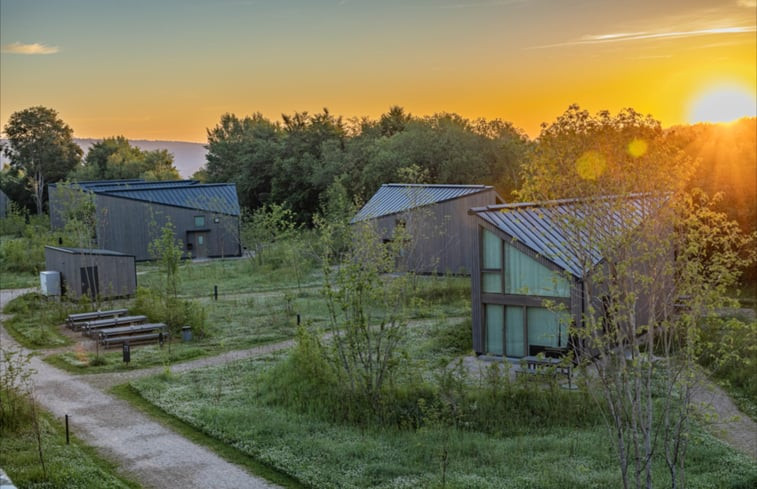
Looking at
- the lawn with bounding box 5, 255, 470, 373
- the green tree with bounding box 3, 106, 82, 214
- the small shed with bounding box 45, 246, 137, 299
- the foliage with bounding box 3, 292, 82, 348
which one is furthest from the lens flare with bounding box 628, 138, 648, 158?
the green tree with bounding box 3, 106, 82, 214

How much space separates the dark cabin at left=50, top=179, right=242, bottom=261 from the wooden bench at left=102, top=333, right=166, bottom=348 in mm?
20017

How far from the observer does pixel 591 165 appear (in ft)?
37.3

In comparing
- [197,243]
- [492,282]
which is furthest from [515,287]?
[197,243]

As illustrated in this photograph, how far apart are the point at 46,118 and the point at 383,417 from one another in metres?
76.0

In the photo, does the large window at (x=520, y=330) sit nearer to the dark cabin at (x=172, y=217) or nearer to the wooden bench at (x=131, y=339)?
the wooden bench at (x=131, y=339)

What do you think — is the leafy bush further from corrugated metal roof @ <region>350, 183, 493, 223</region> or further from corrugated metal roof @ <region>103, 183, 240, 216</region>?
corrugated metal roof @ <region>103, 183, 240, 216</region>

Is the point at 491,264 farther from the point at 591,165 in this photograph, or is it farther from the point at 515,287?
the point at 591,165

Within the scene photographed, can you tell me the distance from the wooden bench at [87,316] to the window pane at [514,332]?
46.7ft

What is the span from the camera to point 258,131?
7356 centimetres

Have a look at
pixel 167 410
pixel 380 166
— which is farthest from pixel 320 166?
pixel 167 410

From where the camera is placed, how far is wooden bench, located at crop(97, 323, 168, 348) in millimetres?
24609

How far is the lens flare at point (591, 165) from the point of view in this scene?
11336mm

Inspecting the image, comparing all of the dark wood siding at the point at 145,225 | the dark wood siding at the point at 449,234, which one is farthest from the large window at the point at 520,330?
the dark wood siding at the point at 145,225

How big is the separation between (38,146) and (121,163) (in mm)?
8307
